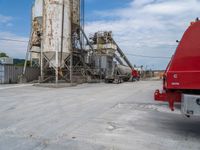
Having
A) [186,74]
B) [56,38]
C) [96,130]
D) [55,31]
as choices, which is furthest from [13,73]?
[186,74]

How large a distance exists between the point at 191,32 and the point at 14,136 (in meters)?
4.58

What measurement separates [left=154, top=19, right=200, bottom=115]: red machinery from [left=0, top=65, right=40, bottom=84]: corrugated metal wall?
2306 cm

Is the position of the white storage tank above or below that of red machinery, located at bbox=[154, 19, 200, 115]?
above

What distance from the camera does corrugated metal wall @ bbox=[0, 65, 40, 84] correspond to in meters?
26.4

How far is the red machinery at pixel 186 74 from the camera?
214 inches

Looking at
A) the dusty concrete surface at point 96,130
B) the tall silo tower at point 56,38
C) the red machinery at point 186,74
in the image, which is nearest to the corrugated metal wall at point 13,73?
the tall silo tower at point 56,38

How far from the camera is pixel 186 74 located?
5.51 metres

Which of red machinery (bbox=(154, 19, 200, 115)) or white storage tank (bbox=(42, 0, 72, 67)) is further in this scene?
white storage tank (bbox=(42, 0, 72, 67))

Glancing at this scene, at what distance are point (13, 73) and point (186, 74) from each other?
80.7 ft

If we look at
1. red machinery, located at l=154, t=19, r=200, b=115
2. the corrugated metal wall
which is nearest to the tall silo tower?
the corrugated metal wall

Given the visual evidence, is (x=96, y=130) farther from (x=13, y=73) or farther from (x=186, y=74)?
(x=13, y=73)

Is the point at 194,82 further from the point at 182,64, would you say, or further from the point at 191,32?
the point at 191,32

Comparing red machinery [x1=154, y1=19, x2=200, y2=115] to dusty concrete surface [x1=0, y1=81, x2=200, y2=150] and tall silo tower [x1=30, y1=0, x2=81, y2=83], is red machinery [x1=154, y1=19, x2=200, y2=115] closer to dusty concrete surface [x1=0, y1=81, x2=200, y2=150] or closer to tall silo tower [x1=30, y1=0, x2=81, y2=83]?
dusty concrete surface [x1=0, y1=81, x2=200, y2=150]

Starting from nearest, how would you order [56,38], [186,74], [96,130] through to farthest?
[186,74], [96,130], [56,38]
